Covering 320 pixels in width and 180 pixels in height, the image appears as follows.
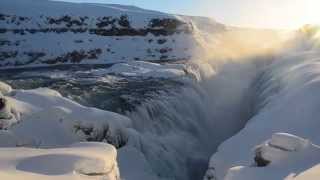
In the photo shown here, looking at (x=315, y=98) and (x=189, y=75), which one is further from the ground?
(x=315, y=98)

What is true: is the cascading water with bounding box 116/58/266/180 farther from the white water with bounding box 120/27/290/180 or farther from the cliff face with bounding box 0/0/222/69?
the cliff face with bounding box 0/0/222/69

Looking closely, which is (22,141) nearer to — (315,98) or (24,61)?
(315,98)

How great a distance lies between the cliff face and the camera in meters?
64.4

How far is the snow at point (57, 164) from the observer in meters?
9.91

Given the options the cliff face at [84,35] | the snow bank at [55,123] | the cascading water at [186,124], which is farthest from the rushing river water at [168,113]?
the cliff face at [84,35]

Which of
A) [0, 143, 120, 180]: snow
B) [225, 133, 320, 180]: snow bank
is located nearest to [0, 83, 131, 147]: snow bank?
[0, 143, 120, 180]: snow

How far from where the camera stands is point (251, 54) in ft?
217

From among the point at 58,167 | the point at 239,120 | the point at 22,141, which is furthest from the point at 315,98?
the point at 239,120

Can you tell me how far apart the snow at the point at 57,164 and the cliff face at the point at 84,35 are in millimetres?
51276

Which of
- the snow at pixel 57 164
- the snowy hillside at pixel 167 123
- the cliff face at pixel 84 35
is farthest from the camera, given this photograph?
the cliff face at pixel 84 35

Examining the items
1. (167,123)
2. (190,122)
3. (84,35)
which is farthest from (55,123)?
(84,35)

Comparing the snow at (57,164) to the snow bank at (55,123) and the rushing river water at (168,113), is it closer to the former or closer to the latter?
the snow bank at (55,123)

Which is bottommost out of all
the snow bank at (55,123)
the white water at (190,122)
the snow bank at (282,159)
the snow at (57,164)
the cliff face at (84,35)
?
the cliff face at (84,35)

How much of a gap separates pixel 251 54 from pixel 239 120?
3590 centimetres
